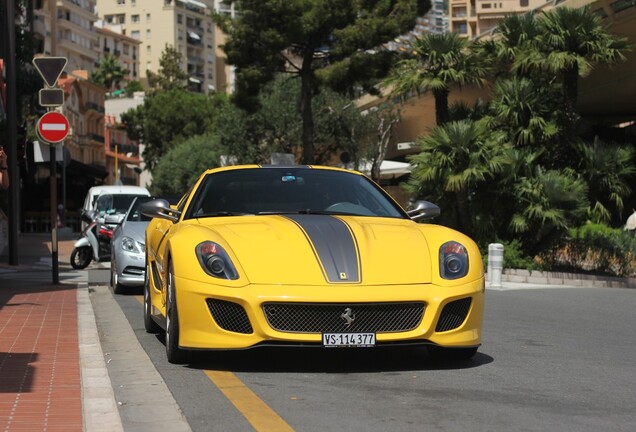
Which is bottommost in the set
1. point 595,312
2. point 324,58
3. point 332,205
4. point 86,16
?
point 595,312

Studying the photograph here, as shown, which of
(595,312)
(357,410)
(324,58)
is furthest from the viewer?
(324,58)

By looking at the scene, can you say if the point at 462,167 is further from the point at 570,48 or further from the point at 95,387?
the point at 95,387

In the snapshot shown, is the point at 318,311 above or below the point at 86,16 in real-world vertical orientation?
below

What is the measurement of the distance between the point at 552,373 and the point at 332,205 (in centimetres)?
218

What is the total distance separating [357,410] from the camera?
21.3ft

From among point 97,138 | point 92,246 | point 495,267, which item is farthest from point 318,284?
point 97,138

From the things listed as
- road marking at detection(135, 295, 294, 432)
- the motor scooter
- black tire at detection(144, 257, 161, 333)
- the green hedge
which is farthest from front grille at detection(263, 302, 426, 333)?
the motor scooter

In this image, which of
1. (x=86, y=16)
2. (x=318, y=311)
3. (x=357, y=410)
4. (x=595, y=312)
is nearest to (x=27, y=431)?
(x=357, y=410)

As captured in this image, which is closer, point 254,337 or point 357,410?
point 357,410

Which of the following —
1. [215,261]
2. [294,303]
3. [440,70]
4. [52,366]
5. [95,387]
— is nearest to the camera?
[95,387]

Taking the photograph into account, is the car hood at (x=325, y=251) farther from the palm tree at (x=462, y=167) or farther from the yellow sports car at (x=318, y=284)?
the palm tree at (x=462, y=167)

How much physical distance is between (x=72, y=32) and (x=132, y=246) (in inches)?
5099

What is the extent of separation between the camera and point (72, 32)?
142m

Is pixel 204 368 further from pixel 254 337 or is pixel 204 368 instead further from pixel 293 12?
pixel 293 12
